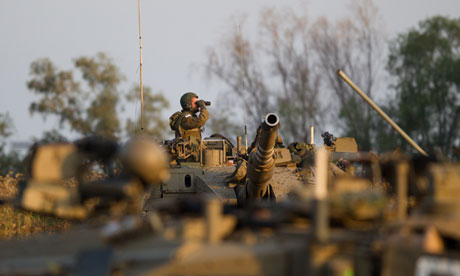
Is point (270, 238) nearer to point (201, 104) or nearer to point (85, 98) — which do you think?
point (201, 104)

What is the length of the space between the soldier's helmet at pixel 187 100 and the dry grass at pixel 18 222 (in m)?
4.49

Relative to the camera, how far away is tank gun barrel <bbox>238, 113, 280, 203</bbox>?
42.4 ft

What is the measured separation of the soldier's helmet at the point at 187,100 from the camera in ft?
61.1

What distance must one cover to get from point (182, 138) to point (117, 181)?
10553mm

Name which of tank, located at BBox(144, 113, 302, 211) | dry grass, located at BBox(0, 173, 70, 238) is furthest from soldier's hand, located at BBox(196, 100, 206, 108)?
dry grass, located at BBox(0, 173, 70, 238)

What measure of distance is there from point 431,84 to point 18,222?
86.4 ft

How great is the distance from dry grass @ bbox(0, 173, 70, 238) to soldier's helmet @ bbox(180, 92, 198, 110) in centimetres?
449

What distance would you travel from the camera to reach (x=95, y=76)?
147ft

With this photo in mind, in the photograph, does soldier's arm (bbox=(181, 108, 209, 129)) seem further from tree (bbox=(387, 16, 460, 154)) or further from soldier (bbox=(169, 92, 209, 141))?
tree (bbox=(387, 16, 460, 154))

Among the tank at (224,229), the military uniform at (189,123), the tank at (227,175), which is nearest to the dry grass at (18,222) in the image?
the military uniform at (189,123)

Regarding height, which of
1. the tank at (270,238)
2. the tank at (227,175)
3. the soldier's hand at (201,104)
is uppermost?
the soldier's hand at (201,104)

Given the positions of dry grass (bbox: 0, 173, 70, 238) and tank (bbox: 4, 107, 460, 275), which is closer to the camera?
tank (bbox: 4, 107, 460, 275)

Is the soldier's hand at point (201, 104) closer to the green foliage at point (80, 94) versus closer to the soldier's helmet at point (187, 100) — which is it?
the soldier's helmet at point (187, 100)

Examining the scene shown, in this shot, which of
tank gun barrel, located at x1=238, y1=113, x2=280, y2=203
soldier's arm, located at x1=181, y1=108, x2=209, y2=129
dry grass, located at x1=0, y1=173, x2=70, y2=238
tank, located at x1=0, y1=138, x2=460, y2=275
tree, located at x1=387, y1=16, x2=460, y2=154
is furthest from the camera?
tree, located at x1=387, y1=16, x2=460, y2=154
